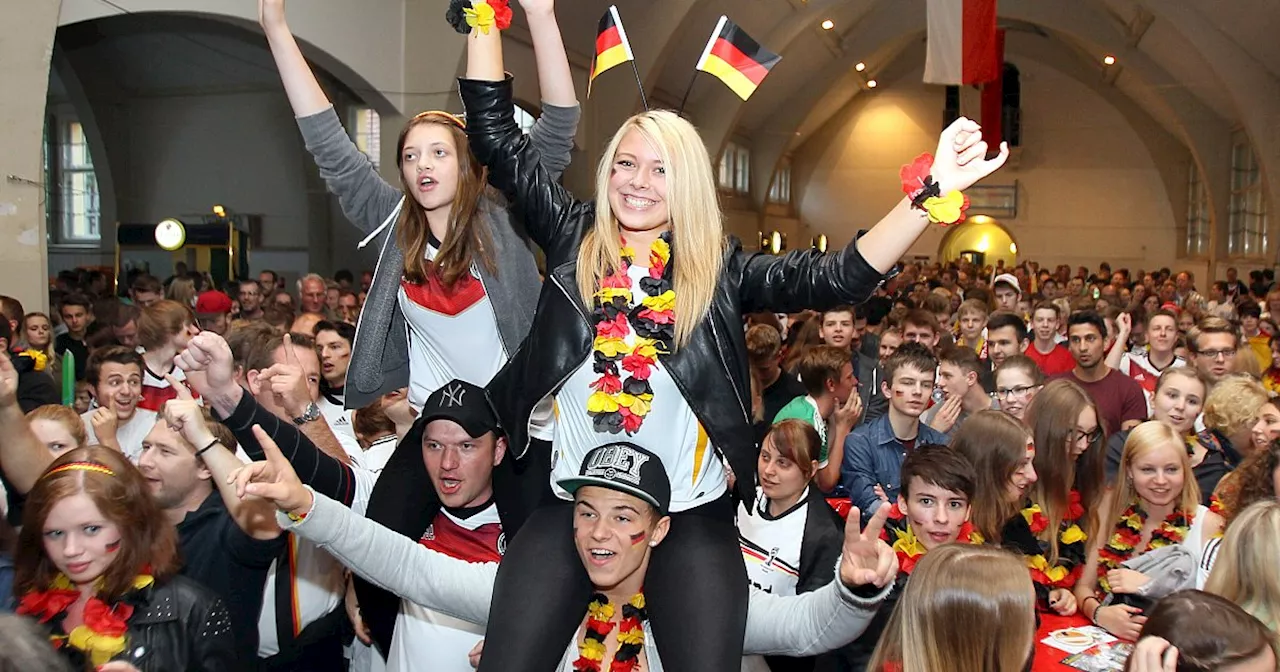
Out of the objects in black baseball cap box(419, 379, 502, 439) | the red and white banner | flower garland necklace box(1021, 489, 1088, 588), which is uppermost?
the red and white banner

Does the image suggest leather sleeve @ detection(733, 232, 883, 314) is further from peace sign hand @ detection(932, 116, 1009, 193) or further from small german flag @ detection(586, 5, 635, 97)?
small german flag @ detection(586, 5, 635, 97)

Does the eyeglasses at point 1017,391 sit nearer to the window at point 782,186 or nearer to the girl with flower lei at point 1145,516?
the girl with flower lei at point 1145,516

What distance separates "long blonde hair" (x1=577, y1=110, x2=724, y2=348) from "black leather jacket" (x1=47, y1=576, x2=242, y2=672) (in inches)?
51.9

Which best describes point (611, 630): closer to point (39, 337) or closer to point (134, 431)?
point (134, 431)

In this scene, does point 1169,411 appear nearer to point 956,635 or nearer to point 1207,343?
point 1207,343

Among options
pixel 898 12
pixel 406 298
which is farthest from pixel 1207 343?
pixel 898 12

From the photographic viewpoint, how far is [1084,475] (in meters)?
5.09

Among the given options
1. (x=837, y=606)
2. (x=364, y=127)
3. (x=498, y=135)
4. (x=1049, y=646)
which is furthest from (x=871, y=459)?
(x=364, y=127)

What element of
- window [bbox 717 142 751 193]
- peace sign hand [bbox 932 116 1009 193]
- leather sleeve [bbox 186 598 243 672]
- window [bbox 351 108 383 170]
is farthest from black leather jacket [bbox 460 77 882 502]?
window [bbox 717 142 751 193]

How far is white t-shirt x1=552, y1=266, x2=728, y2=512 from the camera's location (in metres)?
2.91

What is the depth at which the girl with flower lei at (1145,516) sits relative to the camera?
14.3ft

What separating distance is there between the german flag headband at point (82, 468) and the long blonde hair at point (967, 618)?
208cm

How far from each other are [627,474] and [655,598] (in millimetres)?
325

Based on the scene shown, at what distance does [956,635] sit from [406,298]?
1.79 m
